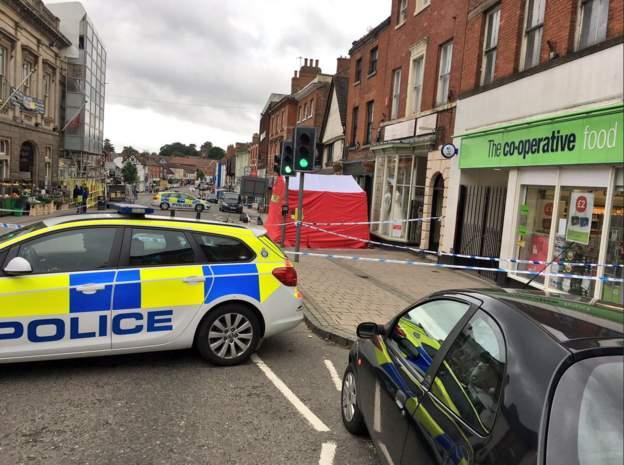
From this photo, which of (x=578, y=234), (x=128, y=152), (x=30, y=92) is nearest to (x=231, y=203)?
(x=30, y=92)

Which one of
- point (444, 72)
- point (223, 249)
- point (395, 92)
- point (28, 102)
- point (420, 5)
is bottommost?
point (223, 249)

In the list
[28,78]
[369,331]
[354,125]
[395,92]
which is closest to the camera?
[369,331]

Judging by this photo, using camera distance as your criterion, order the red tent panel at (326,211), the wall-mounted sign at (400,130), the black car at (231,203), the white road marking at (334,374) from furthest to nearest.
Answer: the black car at (231,203), the red tent panel at (326,211), the wall-mounted sign at (400,130), the white road marking at (334,374)

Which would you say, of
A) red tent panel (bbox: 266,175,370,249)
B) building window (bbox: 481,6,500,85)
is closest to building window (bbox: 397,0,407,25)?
building window (bbox: 481,6,500,85)

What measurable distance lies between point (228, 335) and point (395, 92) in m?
15.6

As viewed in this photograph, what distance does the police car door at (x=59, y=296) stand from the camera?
4.45 m

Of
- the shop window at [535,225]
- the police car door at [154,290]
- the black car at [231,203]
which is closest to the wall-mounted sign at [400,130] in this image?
the shop window at [535,225]

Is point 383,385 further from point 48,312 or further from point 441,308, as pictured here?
point 48,312

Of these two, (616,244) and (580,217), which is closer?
(616,244)

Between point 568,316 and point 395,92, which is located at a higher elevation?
point 395,92

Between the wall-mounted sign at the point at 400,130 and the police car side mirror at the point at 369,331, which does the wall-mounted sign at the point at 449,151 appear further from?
the police car side mirror at the point at 369,331

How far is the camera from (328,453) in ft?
11.9

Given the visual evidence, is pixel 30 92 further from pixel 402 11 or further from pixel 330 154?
pixel 402 11

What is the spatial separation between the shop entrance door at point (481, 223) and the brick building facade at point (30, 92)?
25098 millimetres
